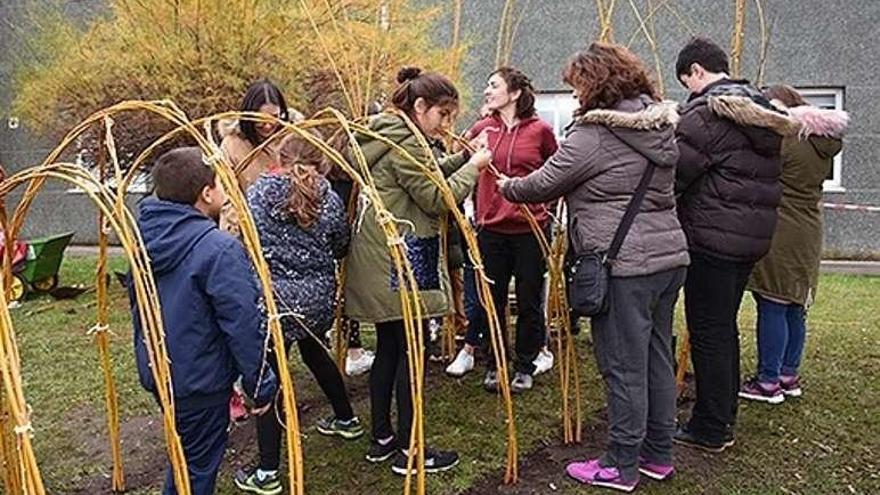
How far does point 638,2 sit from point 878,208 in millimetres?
3943

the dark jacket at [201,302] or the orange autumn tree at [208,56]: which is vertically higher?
the orange autumn tree at [208,56]

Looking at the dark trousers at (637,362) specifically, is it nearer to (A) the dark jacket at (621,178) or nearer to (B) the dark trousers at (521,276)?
(A) the dark jacket at (621,178)

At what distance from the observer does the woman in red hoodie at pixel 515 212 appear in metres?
3.98

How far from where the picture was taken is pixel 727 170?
3.26 m

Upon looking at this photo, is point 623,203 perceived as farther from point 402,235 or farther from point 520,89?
point 520,89

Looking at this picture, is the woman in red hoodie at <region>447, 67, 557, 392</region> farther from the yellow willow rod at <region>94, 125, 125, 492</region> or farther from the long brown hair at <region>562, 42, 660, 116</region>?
the yellow willow rod at <region>94, 125, 125, 492</region>

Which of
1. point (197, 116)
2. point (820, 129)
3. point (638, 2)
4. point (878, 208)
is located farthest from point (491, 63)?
point (820, 129)

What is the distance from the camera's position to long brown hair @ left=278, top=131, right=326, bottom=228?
3016mm

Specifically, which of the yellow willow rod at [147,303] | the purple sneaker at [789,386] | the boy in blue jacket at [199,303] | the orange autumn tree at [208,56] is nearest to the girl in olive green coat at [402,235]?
the boy in blue jacket at [199,303]

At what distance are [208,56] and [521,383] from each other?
381 centimetres

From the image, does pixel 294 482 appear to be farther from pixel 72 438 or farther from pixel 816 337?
pixel 816 337

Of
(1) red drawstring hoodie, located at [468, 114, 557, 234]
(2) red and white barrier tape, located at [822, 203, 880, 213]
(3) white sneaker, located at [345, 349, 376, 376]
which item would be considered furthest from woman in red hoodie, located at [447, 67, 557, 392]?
(2) red and white barrier tape, located at [822, 203, 880, 213]

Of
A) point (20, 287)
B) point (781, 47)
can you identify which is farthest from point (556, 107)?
point (20, 287)

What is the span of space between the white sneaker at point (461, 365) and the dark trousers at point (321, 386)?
95 cm
